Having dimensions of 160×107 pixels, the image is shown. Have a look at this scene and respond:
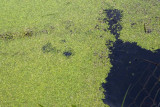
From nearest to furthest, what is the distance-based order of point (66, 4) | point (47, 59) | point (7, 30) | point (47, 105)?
1. point (47, 105)
2. point (47, 59)
3. point (7, 30)
4. point (66, 4)

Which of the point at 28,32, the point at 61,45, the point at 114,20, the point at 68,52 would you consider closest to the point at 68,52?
the point at 68,52

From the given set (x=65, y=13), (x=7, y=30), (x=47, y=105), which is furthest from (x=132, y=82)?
(x=7, y=30)

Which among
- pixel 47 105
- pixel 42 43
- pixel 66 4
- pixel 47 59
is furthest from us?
pixel 66 4

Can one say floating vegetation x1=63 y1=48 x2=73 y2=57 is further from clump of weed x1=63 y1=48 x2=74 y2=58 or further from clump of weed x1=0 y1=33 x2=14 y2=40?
clump of weed x1=0 y1=33 x2=14 y2=40

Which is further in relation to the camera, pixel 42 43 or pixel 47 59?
pixel 42 43

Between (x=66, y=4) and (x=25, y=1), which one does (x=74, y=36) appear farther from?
(x=25, y=1)

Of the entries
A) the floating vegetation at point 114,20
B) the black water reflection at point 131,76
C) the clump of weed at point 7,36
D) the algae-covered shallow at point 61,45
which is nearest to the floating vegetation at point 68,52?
the algae-covered shallow at point 61,45

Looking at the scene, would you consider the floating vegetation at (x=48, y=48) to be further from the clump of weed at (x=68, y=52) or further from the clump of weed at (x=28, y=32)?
the clump of weed at (x=28, y=32)

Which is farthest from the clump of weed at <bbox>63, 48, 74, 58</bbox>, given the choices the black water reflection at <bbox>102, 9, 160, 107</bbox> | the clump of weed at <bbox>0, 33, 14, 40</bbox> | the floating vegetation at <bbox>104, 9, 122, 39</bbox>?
the clump of weed at <bbox>0, 33, 14, 40</bbox>
